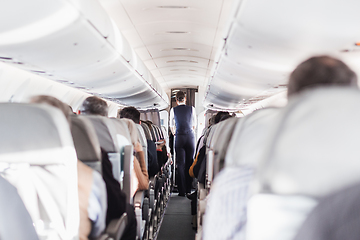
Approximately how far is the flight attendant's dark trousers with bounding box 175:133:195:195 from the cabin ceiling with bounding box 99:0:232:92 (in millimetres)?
2314

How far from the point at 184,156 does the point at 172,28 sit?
2879mm

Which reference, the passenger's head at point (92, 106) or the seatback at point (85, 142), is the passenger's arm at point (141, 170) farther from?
the seatback at point (85, 142)

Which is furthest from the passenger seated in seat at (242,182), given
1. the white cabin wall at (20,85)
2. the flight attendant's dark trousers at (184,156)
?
the flight attendant's dark trousers at (184,156)

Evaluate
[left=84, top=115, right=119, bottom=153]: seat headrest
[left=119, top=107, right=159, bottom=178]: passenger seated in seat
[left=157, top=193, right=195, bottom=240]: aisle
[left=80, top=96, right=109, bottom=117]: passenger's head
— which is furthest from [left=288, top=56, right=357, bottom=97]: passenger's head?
[left=157, top=193, right=195, bottom=240]: aisle

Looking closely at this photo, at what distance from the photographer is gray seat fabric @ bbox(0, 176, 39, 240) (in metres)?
1.24

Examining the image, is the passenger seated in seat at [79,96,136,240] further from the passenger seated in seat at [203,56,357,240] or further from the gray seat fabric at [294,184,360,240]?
the gray seat fabric at [294,184,360,240]

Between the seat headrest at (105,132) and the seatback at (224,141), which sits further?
the seat headrest at (105,132)

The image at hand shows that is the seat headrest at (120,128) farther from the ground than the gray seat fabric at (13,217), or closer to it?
farther from the ground

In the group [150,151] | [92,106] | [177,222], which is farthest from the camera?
[177,222]

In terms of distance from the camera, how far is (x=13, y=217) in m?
1.26

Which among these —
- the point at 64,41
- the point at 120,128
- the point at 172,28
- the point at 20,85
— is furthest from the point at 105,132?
the point at 172,28

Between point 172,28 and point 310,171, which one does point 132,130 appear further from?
point 172,28

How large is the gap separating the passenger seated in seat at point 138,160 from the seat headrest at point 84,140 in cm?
102

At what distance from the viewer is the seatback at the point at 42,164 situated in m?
1.21
